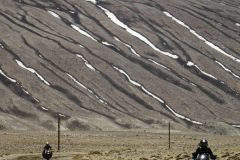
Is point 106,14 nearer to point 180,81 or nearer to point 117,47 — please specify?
point 117,47

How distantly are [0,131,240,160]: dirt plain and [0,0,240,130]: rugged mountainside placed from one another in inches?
527

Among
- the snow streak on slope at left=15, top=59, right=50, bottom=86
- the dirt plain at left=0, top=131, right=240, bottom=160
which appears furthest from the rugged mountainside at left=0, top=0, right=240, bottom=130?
the dirt plain at left=0, top=131, right=240, bottom=160

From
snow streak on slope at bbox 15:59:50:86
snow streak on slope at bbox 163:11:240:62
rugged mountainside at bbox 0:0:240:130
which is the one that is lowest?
snow streak on slope at bbox 15:59:50:86

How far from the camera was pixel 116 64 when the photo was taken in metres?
125

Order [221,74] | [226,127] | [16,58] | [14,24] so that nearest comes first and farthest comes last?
[226,127] < [16,58] < [221,74] < [14,24]

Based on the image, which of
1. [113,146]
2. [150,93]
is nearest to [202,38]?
[150,93]

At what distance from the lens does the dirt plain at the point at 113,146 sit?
38625 millimetres

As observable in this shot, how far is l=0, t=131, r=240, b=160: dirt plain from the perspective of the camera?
38.6 metres

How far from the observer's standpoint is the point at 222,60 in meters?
138

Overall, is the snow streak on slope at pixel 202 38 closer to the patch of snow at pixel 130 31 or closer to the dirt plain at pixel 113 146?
the patch of snow at pixel 130 31

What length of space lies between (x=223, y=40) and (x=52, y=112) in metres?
64.3

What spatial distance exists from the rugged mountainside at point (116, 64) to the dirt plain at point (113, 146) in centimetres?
1338

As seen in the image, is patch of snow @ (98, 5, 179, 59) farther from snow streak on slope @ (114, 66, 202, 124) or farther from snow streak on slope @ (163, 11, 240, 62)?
snow streak on slope @ (114, 66, 202, 124)

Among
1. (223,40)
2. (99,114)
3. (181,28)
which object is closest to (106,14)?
(181,28)
